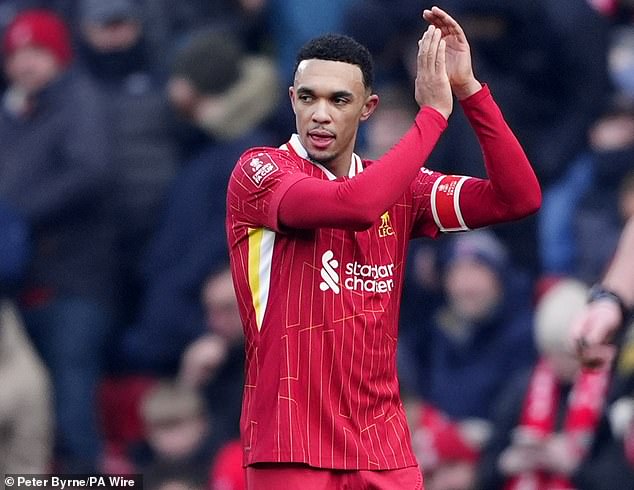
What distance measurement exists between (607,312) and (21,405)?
4.32 m

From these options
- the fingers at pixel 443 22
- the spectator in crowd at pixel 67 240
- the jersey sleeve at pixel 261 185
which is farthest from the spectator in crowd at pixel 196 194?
the fingers at pixel 443 22

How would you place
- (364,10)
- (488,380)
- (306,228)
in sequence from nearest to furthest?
(306,228) < (488,380) < (364,10)

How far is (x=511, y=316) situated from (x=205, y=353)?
1.56 metres

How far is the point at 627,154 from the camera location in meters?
9.33

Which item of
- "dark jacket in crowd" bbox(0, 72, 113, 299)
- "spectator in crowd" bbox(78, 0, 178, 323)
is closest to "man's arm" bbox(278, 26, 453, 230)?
"dark jacket in crowd" bbox(0, 72, 113, 299)

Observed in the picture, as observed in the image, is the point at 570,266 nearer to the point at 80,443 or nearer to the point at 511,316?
the point at 511,316

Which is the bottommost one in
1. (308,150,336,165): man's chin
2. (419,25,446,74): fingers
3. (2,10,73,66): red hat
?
(308,150,336,165): man's chin

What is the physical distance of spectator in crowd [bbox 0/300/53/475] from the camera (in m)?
9.24

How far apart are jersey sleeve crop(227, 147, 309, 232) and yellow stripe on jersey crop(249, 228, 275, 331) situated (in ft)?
0.14

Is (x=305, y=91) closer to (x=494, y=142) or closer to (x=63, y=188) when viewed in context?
(x=494, y=142)

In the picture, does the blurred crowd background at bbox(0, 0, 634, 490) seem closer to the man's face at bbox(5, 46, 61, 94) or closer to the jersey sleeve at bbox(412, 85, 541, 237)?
the man's face at bbox(5, 46, 61, 94)

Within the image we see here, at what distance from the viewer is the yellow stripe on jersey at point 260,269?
5.76m

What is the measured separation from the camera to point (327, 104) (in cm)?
570

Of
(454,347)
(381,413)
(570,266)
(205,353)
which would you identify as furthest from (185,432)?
(381,413)
